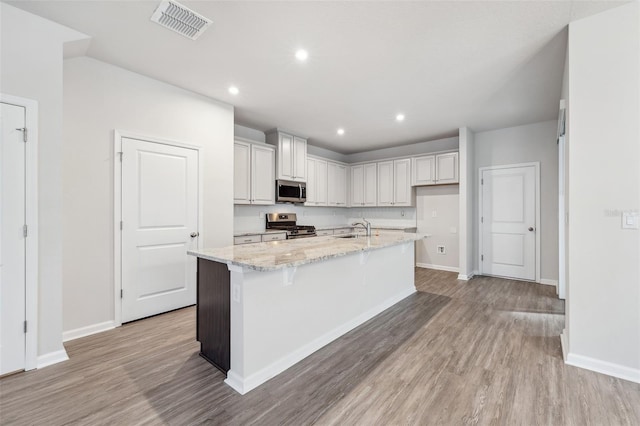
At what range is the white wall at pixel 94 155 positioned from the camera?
2.73m

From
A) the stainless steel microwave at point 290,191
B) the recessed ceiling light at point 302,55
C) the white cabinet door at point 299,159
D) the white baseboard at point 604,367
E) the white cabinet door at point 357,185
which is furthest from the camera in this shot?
the white cabinet door at point 357,185

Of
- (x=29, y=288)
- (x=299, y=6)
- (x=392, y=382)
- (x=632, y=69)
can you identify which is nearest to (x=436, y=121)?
(x=632, y=69)

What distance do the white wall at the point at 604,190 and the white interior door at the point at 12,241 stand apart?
4.23 meters

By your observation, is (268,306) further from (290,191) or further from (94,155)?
A: (290,191)

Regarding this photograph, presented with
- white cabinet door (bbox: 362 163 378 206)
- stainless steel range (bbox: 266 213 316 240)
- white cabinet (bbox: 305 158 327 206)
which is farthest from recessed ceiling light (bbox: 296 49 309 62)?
white cabinet door (bbox: 362 163 378 206)

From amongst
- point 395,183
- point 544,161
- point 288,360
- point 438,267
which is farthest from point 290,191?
point 544,161

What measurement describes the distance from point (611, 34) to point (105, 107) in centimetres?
443

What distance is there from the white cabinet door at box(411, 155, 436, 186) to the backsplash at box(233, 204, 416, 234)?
29.0 inches

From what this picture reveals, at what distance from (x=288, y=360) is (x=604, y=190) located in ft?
8.89

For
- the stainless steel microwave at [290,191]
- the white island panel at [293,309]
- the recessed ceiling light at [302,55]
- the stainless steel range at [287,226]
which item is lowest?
the white island panel at [293,309]

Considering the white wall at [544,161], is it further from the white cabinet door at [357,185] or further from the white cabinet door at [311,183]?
the white cabinet door at [311,183]

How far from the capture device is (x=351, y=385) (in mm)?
1998

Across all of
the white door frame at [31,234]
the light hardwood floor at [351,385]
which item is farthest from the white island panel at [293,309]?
the white door frame at [31,234]

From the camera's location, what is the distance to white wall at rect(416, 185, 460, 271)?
5.82 m
